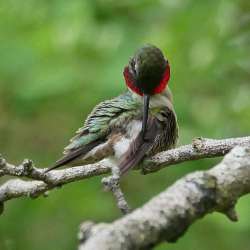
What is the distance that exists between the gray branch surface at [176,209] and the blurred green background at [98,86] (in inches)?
125

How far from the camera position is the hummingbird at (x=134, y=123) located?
4836 mm

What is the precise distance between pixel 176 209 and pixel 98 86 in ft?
12.6

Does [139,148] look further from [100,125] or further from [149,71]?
[149,71]

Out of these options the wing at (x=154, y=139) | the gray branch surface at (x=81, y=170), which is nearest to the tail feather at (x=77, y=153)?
the wing at (x=154, y=139)

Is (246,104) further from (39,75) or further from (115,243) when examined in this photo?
(115,243)

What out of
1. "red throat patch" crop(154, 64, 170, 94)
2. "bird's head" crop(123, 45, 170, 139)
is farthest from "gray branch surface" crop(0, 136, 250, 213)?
"red throat patch" crop(154, 64, 170, 94)

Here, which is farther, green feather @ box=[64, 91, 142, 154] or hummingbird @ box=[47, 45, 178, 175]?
green feather @ box=[64, 91, 142, 154]

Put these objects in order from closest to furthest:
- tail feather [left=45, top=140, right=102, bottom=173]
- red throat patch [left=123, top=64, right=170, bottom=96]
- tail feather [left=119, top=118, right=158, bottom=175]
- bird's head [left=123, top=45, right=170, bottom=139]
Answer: tail feather [left=119, top=118, right=158, bottom=175] < tail feather [left=45, top=140, right=102, bottom=173] < bird's head [left=123, top=45, right=170, bottom=139] < red throat patch [left=123, top=64, right=170, bottom=96]

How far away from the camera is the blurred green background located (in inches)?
247

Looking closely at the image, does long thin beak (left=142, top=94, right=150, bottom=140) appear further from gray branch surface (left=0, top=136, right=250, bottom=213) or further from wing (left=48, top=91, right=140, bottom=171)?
gray branch surface (left=0, top=136, right=250, bottom=213)

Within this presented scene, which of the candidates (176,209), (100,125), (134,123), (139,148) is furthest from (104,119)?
(176,209)

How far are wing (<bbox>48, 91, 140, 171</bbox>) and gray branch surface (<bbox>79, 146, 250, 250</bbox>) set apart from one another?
2105mm

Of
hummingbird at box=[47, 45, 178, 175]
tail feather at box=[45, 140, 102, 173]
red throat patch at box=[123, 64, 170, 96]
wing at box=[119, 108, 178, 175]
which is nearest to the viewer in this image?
wing at box=[119, 108, 178, 175]

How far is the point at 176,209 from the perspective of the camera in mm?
2477
